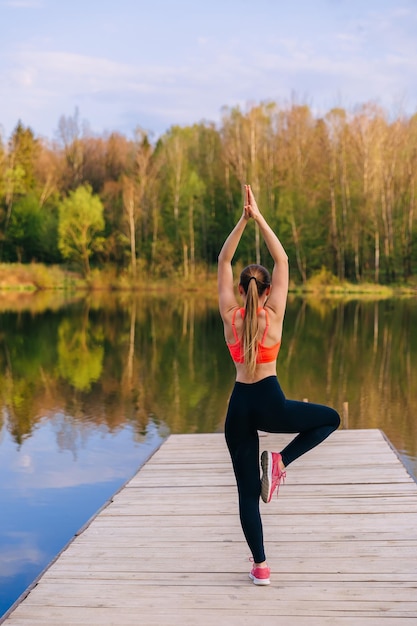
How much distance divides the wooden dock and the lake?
1580 mm

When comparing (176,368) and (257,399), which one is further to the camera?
(176,368)

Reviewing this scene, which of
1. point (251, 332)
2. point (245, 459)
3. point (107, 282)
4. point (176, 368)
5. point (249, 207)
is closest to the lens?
point (251, 332)

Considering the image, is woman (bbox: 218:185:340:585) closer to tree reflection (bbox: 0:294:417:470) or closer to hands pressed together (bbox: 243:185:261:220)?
hands pressed together (bbox: 243:185:261:220)

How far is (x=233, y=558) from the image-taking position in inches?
180

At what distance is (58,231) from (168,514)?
5068 centimetres

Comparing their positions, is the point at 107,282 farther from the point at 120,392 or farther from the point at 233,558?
the point at 233,558

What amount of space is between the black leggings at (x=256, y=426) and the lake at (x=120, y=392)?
2.98m

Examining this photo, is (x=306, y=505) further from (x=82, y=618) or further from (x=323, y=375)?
(x=323, y=375)

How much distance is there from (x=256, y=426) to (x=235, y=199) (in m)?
51.3

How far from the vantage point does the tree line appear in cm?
4775

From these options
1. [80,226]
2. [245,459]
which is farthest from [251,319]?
[80,226]

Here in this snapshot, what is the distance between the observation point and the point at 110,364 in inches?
786

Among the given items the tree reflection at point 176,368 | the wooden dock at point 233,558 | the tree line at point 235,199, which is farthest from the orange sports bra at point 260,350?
the tree line at point 235,199

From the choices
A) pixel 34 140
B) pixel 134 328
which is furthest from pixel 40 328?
pixel 34 140
